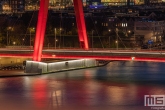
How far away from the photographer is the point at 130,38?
28.4m

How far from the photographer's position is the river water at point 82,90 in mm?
11523

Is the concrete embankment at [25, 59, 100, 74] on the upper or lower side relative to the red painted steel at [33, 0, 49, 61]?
lower

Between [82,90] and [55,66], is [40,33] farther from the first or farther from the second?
[82,90]

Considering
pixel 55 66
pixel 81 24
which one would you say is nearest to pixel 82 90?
pixel 55 66

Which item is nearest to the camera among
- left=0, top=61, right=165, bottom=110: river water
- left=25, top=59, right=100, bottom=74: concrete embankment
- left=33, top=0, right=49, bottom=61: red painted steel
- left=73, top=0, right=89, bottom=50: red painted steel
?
left=0, top=61, right=165, bottom=110: river water

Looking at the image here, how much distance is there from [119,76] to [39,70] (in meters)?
2.20

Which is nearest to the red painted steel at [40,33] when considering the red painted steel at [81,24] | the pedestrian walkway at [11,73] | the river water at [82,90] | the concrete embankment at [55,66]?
the concrete embankment at [55,66]

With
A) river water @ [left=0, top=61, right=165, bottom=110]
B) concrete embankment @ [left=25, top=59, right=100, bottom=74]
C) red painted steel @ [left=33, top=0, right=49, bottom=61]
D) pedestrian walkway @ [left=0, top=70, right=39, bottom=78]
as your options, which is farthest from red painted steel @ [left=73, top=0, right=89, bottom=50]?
pedestrian walkway @ [left=0, top=70, right=39, bottom=78]

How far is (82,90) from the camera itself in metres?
13.6

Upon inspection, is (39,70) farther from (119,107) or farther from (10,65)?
(119,107)

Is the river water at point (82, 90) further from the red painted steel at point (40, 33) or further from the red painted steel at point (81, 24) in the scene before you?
the red painted steel at point (81, 24)

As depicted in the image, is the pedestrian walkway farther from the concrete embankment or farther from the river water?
the river water

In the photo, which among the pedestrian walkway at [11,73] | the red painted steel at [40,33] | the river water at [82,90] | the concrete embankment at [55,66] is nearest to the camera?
the river water at [82,90]

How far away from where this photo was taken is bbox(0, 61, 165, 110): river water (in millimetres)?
11523
